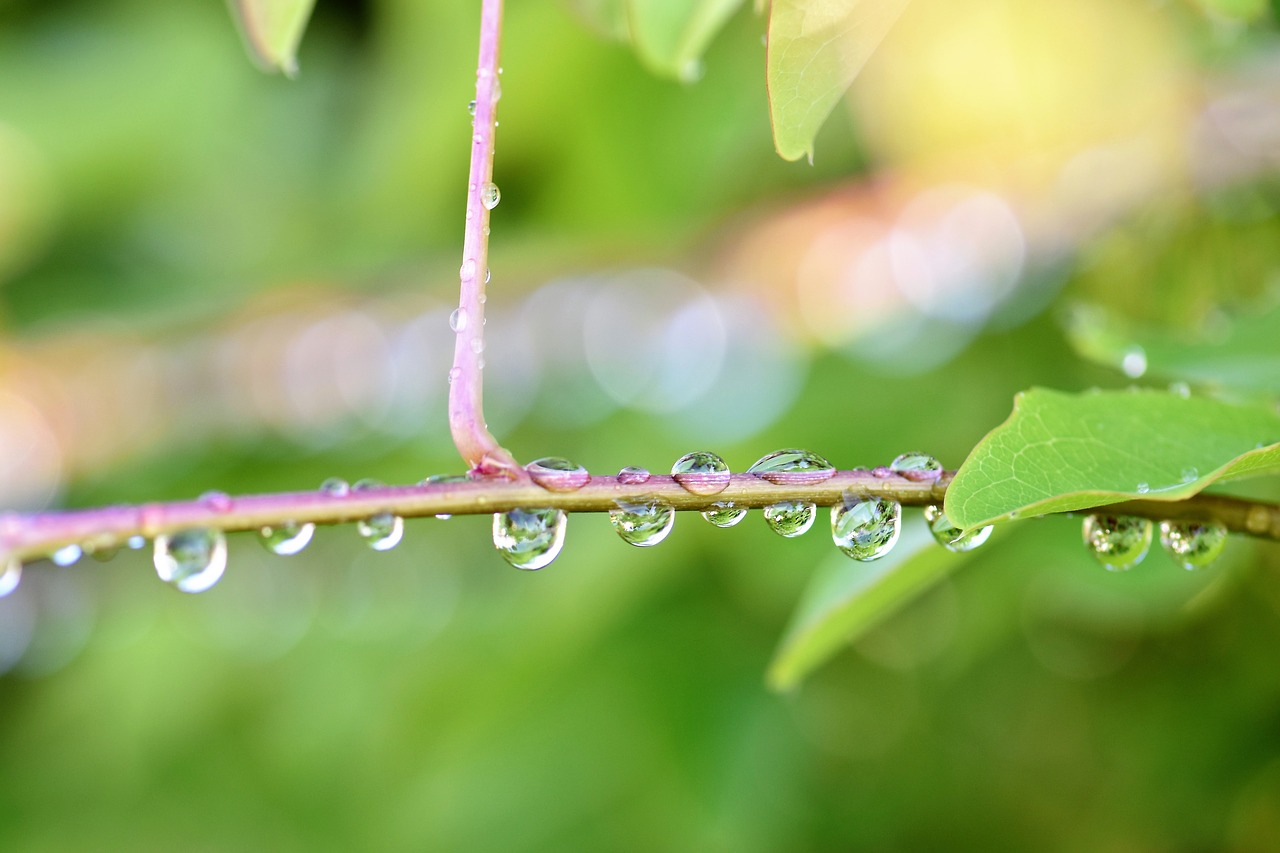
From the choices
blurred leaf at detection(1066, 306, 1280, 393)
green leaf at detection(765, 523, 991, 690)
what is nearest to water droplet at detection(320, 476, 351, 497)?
green leaf at detection(765, 523, 991, 690)

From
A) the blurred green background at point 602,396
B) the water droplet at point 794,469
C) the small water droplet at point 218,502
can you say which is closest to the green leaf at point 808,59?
the water droplet at point 794,469

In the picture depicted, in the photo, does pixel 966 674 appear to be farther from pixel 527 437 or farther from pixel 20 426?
pixel 20 426

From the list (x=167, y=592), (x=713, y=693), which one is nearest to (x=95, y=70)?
(x=167, y=592)

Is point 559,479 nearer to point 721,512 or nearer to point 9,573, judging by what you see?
point 721,512

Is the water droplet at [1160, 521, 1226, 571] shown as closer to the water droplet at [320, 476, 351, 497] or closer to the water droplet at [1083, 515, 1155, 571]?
the water droplet at [1083, 515, 1155, 571]

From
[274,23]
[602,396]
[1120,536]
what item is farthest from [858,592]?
[602,396]

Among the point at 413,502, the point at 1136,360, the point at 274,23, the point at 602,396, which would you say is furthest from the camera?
the point at 602,396
